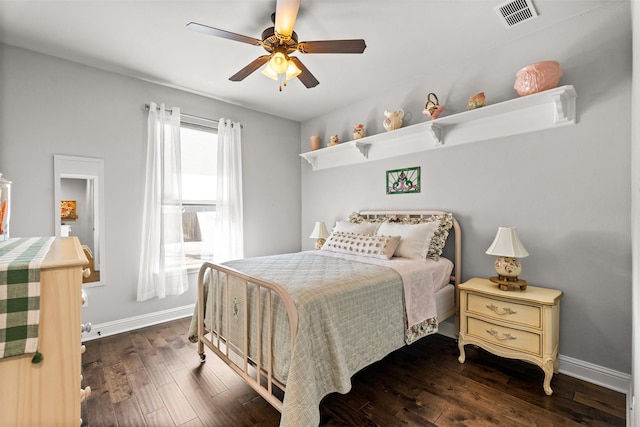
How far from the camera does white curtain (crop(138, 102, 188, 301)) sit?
3191mm

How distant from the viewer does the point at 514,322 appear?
214 centimetres

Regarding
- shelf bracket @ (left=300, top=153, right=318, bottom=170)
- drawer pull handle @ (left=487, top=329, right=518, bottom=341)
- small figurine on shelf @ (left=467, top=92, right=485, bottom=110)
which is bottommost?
drawer pull handle @ (left=487, top=329, right=518, bottom=341)

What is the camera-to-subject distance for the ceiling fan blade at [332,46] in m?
1.99

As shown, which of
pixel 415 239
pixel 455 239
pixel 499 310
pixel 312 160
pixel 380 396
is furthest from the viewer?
pixel 312 160

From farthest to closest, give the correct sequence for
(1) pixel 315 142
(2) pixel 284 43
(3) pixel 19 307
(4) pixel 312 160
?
(4) pixel 312 160 < (1) pixel 315 142 < (2) pixel 284 43 < (3) pixel 19 307

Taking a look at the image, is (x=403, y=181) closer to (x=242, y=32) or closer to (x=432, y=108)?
(x=432, y=108)

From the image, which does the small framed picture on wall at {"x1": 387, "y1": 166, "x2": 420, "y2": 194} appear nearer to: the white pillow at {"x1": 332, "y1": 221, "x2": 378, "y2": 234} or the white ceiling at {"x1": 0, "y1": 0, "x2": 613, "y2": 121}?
the white pillow at {"x1": 332, "y1": 221, "x2": 378, "y2": 234}

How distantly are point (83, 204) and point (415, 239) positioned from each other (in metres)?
3.16

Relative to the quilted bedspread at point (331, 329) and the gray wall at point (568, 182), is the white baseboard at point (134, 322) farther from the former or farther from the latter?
the gray wall at point (568, 182)

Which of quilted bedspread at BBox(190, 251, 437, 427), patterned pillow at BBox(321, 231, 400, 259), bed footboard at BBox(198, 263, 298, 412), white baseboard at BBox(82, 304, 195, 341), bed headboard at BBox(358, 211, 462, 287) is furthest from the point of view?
white baseboard at BBox(82, 304, 195, 341)

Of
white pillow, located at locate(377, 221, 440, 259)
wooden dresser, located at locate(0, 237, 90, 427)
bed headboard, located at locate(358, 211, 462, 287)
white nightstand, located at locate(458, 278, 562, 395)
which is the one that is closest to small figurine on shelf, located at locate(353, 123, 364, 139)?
bed headboard, located at locate(358, 211, 462, 287)

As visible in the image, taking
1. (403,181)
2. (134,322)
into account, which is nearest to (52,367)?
(134,322)

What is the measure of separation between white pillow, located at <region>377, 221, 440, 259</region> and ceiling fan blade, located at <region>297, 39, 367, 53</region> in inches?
62.4

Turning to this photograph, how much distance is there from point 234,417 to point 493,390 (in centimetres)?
171
